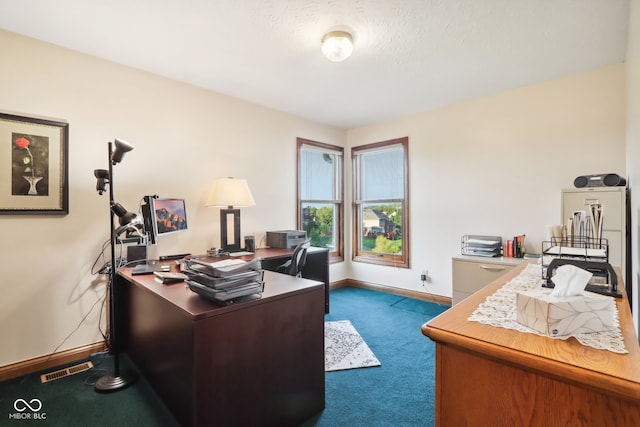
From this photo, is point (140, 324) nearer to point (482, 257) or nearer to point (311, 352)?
point (311, 352)

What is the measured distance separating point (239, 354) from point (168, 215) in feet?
5.20

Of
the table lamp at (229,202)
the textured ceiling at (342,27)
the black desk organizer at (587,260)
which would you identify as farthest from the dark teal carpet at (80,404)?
the textured ceiling at (342,27)

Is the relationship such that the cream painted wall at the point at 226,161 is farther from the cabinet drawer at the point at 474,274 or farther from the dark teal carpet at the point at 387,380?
the dark teal carpet at the point at 387,380

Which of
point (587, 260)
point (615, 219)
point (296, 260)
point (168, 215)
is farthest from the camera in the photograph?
point (296, 260)

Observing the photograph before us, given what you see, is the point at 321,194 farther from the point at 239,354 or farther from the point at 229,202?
the point at 239,354

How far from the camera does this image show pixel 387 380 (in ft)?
7.02

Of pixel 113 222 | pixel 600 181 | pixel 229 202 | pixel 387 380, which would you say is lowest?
pixel 387 380

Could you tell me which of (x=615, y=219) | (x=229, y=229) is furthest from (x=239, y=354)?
(x=615, y=219)

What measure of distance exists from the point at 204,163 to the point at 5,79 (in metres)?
1.50

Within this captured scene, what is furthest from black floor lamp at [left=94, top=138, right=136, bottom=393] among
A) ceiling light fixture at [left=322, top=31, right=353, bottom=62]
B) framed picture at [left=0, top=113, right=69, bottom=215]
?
ceiling light fixture at [left=322, top=31, right=353, bottom=62]

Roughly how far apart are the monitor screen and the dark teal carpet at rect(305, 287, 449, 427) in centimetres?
169

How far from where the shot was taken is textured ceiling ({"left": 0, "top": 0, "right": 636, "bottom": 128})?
1944 millimetres

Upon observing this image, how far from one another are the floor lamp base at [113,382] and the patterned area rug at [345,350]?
54.0 inches

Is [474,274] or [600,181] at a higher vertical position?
[600,181]
